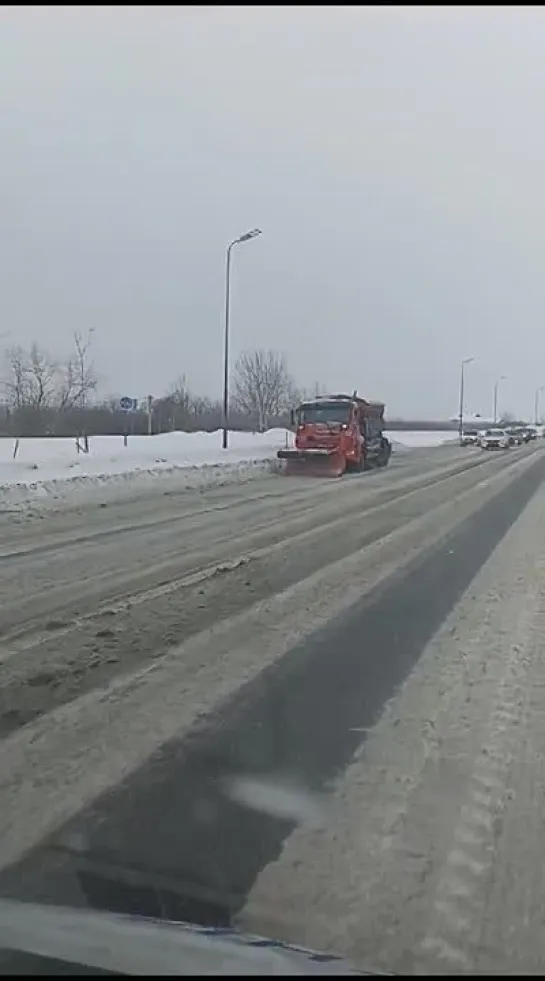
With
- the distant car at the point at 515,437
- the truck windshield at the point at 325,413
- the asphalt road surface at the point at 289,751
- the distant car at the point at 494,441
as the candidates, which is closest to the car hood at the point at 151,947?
the asphalt road surface at the point at 289,751

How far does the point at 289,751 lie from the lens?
588cm

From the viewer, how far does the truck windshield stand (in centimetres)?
3791

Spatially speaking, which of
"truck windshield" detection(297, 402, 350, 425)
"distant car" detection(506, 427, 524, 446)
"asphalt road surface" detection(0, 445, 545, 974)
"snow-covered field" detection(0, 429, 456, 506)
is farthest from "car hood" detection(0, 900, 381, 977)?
"distant car" detection(506, 427, 524, 446)

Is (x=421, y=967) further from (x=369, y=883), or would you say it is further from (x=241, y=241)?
(x=241, y=241)

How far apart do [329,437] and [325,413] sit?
1239 millimetres

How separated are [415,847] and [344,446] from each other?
108 ft

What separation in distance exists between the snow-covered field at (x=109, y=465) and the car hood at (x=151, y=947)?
20077 mm

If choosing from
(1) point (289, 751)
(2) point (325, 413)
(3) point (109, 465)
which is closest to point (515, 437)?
(2) point (325, 413)

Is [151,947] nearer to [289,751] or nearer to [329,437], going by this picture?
[289,751]

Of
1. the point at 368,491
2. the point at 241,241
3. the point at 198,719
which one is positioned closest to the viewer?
the point at 198,719

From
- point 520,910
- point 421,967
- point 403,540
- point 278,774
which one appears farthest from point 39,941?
point 403,540

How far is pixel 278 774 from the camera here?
5.46m

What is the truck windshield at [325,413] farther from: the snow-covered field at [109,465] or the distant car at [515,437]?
the distant car at [515,437]

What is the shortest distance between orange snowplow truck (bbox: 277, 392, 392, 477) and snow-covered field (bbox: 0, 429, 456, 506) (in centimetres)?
204
